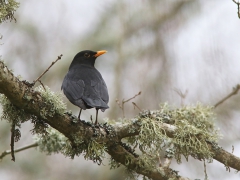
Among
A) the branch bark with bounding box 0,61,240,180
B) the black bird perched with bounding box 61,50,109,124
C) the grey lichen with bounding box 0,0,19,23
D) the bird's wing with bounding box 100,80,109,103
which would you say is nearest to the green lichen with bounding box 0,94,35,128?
the branch bark with bounding box 0,61,240,180

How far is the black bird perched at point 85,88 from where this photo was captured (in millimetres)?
3771

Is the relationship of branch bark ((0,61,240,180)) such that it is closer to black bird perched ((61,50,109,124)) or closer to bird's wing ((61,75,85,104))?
black bird perched ((61,50,109,124))

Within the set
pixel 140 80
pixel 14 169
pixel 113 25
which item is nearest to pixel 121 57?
pixel 140 80

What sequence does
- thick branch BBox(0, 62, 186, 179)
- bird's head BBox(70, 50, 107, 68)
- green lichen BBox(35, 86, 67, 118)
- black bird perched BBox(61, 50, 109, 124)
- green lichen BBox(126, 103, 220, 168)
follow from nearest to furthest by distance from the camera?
thick branch BBox(0, 62, 186, 179) < green lichen BBox(35, 86, 67, 118) < green lichen BBox(126, 103, 220, 168) < black bird perched BBox(61, 50, 109, 124) < bird's head BBox(70, 50, 107, 68)

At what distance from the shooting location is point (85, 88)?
405cm

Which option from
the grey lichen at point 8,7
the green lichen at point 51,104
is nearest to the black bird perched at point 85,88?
the green lichen at point 51,104

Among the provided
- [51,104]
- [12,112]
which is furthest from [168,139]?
[12,112]

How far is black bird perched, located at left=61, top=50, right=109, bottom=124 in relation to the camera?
3.77 meters

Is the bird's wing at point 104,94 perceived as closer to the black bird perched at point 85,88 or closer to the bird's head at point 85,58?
the black bird perched at point 85,88

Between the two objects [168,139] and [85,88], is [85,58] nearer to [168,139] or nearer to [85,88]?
[85,88]

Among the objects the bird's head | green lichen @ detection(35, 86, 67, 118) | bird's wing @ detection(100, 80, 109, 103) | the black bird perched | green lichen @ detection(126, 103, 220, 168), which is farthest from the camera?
the bird's head

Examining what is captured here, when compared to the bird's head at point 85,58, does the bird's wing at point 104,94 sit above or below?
below

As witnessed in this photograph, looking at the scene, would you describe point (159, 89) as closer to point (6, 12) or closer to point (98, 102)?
point (98, 102)

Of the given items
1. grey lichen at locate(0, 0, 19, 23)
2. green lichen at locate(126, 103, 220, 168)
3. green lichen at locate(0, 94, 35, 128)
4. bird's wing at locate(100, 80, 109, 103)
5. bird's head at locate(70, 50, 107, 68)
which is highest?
bird's head at locate(70, 50, 107, 68)
